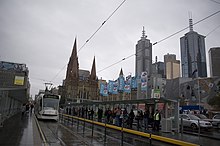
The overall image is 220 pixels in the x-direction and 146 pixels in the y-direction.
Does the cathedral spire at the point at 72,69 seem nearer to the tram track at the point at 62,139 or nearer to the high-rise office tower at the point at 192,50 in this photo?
the high-rise office tower at the point at 192,50

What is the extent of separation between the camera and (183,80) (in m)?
61.1

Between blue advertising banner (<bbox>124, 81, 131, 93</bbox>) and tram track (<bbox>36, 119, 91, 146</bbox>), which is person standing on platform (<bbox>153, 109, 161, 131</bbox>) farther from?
blue advertising banner (<bbox>124, 81, 131, 93</bbox>)

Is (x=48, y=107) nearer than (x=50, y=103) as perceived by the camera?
Yes

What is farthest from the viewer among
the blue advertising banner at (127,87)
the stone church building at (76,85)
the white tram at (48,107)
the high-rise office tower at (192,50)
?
the stone church building at (76,85)

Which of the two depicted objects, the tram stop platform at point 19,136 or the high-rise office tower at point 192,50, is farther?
the high-rise office tower at point 192,50

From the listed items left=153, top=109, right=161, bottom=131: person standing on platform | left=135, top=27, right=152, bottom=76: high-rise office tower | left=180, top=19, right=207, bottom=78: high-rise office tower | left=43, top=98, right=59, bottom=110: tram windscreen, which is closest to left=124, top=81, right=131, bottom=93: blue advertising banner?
left=135, top=27, right=152, bottom=76: high-rise office tower

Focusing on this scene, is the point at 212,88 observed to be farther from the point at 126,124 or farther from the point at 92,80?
the point at 92,80

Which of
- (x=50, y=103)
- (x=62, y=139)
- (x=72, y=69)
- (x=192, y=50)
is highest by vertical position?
(x=72, y=69)

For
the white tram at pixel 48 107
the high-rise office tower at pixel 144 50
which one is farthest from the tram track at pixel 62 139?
the white tram at pixel 48 107

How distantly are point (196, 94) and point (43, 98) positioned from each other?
42.9 meters

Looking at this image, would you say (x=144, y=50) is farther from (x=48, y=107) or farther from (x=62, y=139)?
(x=62, y=139)

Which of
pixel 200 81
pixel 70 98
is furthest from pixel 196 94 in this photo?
pixel 70 98

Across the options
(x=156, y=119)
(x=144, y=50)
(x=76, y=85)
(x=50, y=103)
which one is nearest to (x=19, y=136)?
(x=156, y=119)

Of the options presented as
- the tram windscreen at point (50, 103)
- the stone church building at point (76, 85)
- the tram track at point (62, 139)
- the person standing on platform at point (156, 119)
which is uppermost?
the stone church building at point (76, 85)
